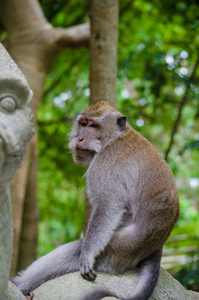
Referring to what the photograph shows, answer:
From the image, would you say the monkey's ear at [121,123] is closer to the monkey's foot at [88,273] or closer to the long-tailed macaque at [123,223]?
the long-tailed macaque at [123,223]

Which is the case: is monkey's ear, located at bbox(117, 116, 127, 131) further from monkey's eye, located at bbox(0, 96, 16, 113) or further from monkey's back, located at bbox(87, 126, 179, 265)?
monkey's eye, located at bbox(0, 96, 16, 113)

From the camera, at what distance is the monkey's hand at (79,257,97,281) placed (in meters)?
2.69

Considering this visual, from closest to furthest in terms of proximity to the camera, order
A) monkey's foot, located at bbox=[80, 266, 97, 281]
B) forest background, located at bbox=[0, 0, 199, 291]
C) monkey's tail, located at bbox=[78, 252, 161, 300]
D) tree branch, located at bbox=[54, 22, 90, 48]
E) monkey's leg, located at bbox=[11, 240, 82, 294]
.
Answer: monkey's tail, located at bbox=[78, 252, 161, 300] < monkey's foot, located at bbox=[80, 266, 97, 281] < monkey's leg, located at bbox=[11, 240, 82, 294] < tree branch, located at bbox=[54, 22, 90, 48] < forest background, located at bbox=[0, 0, 199, 291]

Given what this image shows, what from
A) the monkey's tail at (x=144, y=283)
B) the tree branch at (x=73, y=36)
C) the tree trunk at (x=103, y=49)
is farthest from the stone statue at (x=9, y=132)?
the tree branch at (x=73, y=36)

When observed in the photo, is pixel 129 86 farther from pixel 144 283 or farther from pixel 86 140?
pixel 144 283

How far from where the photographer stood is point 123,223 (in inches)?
118

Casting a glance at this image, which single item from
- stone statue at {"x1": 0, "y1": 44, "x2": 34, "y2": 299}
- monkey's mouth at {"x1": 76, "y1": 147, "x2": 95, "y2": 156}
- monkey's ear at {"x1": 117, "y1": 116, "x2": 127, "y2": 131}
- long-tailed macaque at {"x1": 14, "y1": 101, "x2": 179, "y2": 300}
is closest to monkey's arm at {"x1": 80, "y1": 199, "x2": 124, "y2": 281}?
long-tailed macaque at {"x1": 14, "y1": 101, "x2": 179, "y2": 300}

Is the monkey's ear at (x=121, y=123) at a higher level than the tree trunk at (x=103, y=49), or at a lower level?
higher

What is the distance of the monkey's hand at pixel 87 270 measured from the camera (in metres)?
2.69

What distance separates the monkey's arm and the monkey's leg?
0.12m

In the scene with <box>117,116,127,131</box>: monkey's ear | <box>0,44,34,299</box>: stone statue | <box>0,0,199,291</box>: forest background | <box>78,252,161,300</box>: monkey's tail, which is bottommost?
<box>0,0,199,291</box>: forest background

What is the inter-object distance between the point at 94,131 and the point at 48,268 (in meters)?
1.12

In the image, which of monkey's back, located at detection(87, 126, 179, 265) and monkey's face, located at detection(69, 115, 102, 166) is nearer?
monkey's back, located at detection(87, 126, 179, 265)

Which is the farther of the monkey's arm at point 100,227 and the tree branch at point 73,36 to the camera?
the tree branch at point 73,36
